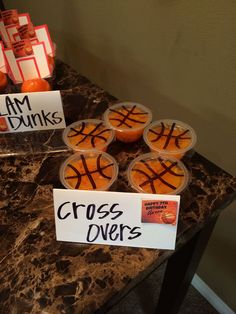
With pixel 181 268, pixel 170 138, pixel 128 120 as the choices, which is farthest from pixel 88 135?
pixel 181 268

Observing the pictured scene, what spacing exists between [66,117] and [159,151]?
345mm

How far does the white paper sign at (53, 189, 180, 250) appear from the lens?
61 cm

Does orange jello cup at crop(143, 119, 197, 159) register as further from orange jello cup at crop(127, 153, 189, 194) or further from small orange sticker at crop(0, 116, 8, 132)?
small orange sticker at crop(0, 116, 8, 132)

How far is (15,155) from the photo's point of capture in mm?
854

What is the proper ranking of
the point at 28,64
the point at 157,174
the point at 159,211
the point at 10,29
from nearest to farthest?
the point at 159,211 → the point at 157,174 → the point at 28,64 → the point at 10,29

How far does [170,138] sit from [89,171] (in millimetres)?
244

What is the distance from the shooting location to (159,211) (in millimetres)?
616

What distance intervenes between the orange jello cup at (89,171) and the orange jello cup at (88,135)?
4 centimetres

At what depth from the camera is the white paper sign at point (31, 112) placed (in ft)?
2.73

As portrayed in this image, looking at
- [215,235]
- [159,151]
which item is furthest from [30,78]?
[215,235]

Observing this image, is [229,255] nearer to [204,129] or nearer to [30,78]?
[204,129]

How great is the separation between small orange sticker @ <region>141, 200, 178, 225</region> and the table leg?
8.5 inches

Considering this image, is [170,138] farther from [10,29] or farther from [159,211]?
[10,29]

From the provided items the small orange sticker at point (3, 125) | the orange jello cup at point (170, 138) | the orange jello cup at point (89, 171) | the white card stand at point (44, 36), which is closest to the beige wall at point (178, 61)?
the orange jello cup at point (170, 138)
